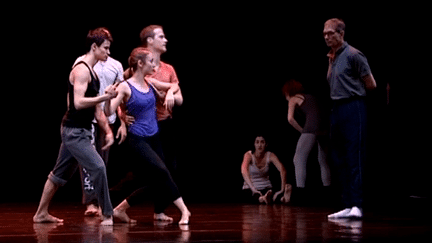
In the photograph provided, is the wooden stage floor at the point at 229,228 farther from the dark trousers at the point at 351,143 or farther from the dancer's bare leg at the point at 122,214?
the dark trousers at the point at 351,143

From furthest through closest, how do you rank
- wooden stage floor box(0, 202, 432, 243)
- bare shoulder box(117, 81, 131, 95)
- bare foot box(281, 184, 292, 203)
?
bare foot box(281, 184, 292, 203) → bare shoulder box(117, 81, 131, 95) → wooden stage floor box(0, 202, 432, 243)

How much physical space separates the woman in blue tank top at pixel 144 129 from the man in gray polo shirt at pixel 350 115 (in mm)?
1257

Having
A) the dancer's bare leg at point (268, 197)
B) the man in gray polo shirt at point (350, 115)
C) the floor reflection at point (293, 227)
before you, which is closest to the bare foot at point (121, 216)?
the floor reflection at point (293, 227)

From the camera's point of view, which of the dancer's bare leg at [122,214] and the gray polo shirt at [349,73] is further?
the gray polo shirt at [349,73]

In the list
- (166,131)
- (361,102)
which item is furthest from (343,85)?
(166,131)

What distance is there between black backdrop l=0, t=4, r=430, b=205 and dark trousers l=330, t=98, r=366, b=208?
319 centimetres

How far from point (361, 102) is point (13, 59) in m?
5.63

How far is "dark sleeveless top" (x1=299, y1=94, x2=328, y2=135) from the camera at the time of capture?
28.0ft

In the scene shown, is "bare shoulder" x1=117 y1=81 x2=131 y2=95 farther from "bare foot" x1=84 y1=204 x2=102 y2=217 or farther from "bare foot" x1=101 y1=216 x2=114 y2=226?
"bare foot" x1=84 y1=204 x2=102 y2=217

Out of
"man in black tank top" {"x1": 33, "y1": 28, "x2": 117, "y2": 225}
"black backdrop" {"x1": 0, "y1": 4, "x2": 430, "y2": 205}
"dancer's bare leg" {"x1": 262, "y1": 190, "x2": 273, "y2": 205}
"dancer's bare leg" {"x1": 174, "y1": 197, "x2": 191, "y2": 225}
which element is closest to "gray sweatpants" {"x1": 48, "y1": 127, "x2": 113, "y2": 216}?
"man in black tank top" {"x1": 33, "y1": 28, "x2": 117, "y2": 225}

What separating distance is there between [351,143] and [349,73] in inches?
19.8

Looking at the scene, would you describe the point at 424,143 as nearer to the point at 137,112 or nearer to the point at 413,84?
the point at 413,84

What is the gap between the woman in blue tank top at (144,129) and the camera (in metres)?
5.68

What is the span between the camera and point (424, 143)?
33.1 ft
